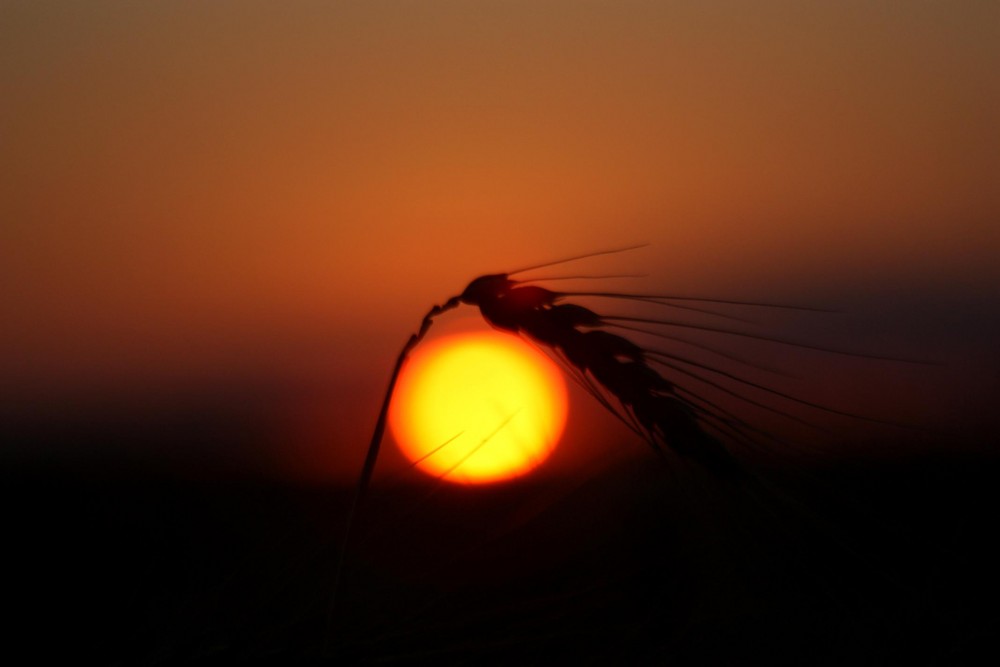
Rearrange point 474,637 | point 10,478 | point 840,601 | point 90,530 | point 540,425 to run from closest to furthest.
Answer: point 840,601 < point 474,637 < point 90,530 < point 540,425 < point 10,478

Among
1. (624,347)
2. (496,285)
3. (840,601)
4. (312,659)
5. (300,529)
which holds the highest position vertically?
(496,285)

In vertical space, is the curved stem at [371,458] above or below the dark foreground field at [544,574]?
above

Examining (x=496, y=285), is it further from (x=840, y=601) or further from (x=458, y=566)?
(x=840, y=601)

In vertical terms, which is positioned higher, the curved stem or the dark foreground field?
the curved stem

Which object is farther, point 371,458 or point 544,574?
point 544,574

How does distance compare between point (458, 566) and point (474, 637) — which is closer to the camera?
point (474, 637)

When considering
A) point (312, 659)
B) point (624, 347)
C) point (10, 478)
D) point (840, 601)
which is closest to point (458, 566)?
point (312, 659)

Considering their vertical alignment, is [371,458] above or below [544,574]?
above

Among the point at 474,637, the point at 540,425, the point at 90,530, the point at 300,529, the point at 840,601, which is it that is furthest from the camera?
the point at 540,425
